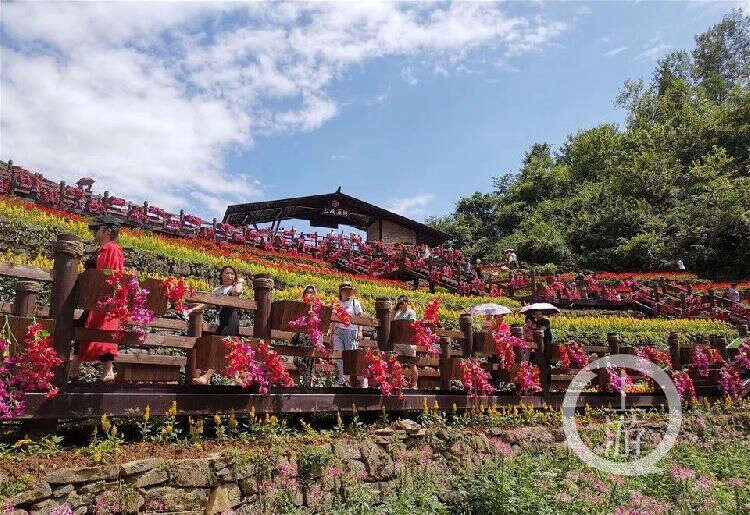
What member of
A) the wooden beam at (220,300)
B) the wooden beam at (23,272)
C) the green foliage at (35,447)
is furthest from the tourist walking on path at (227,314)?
the green foliage at (35,447)

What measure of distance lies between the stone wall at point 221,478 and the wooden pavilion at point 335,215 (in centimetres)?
3113

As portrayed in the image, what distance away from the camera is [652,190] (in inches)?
1854

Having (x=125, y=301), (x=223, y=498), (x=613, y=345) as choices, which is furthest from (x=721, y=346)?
(x=125, y=301)

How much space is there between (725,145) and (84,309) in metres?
53.9

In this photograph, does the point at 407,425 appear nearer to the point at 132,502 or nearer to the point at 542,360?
the point at 132,502

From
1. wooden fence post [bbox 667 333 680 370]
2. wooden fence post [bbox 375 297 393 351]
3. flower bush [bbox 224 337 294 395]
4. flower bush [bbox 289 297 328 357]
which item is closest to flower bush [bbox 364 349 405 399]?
wooden fence post [bbox 375 297 393 351]

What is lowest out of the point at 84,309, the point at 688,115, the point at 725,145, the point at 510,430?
the point at 510,430

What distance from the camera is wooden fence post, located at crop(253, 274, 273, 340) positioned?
6305 millimetres

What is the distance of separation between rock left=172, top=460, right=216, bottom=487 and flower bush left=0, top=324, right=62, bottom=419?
45.8 inches

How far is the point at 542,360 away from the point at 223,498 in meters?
6.83

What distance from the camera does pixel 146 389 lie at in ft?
17.6

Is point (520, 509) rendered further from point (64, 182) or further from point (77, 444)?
point (64, 182)

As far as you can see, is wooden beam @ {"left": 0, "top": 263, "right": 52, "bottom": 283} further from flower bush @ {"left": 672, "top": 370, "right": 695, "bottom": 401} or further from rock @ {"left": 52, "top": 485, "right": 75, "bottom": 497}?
flower bush @ {"left": 672, "top": 370, "right": 695, "bottom": 401}

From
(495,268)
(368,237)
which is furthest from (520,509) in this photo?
(368,237)
